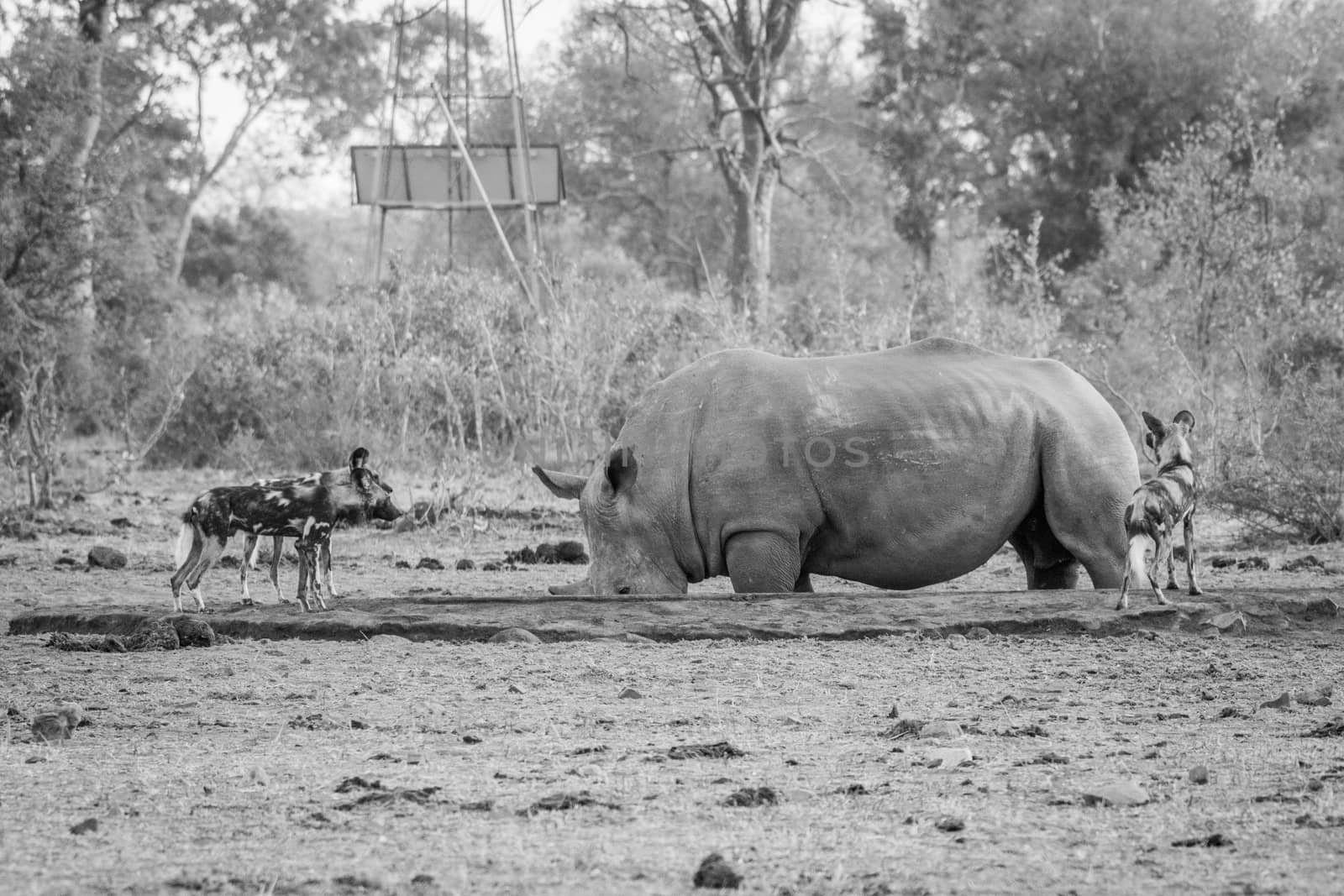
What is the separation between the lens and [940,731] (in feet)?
Answer: 21.3

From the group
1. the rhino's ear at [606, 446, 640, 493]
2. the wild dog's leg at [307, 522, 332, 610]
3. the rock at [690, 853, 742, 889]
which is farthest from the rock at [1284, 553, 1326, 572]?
the rock at [690, 853, 742, 889]

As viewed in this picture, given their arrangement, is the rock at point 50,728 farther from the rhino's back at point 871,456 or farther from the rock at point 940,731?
the rhino's back at point 871,456

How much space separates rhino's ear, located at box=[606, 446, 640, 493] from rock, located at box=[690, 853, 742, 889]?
581 cm

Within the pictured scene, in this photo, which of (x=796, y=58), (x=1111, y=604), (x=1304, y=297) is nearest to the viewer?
(x=1111, y=604)

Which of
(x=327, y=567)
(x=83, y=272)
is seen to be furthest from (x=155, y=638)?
(x=83, y=272)

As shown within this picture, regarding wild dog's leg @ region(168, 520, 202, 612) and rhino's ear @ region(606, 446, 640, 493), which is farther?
rhino's ear @ region(606, 446, 640, 493)

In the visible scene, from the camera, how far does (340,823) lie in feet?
16.9

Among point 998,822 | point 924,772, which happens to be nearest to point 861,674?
point 924,772

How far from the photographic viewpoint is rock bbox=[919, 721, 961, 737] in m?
6.45

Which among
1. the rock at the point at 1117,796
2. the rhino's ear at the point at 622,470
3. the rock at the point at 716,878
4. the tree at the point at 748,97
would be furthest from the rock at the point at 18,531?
the tree at the point at 748,97

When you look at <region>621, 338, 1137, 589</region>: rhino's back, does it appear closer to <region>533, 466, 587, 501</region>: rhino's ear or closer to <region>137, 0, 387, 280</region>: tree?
<region>533, 466, 587, 501</region>: rhino's ear

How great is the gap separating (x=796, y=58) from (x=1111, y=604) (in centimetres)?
4187

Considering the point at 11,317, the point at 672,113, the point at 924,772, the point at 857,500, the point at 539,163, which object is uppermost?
the point at 672,113

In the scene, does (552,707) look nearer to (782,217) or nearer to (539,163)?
(539,163)
